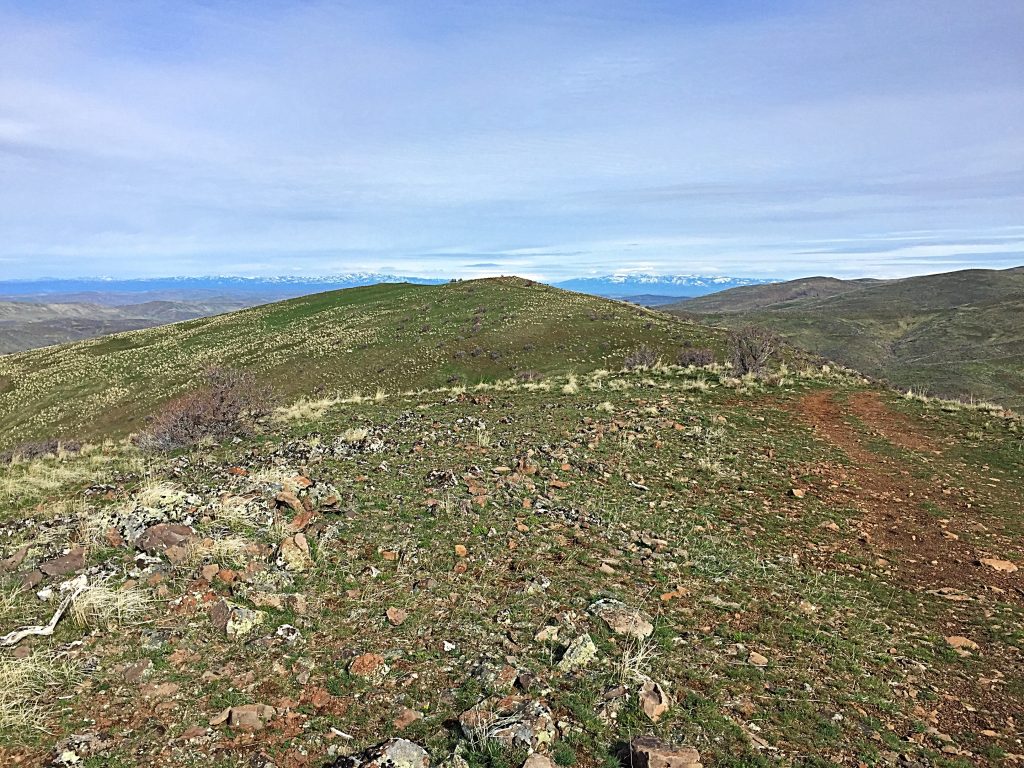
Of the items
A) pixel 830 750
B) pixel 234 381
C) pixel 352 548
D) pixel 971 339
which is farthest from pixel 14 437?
pixel 971 339

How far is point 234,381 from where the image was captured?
71.3ft

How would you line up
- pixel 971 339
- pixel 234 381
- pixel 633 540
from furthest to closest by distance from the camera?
pixel 971 339, pixel 234 381, pixel 633 540

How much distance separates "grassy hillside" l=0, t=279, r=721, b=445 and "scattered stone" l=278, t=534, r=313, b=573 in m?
37.5

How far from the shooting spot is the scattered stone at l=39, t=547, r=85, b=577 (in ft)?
23.0

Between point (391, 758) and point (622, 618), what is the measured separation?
3.42m

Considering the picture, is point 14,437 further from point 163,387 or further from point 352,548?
point 352,548

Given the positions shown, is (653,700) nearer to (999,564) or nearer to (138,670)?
(138,670)

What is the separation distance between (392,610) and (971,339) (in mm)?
176976

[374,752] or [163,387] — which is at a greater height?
[374,752]

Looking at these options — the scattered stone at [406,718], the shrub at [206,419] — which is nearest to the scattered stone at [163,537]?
the scattered stone at [406,718]

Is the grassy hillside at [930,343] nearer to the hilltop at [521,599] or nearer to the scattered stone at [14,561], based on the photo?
the hilltop at [521,599]

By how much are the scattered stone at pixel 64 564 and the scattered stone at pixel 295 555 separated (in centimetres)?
251

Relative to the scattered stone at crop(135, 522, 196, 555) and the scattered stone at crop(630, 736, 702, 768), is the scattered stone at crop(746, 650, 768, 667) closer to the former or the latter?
the scattered stone at crop(630, 736, 702, 768)

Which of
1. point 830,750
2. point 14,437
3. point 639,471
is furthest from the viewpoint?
point 14,437
